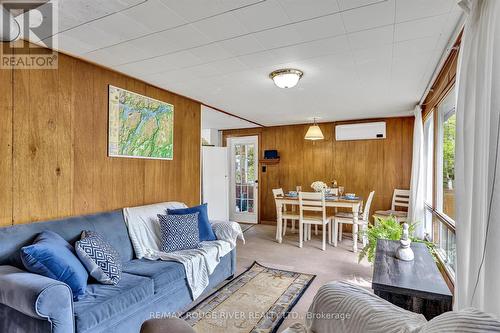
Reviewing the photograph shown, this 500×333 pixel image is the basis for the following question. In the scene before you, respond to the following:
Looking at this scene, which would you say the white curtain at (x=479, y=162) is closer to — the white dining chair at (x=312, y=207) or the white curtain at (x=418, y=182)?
the white curtain at (x=418, y=182)

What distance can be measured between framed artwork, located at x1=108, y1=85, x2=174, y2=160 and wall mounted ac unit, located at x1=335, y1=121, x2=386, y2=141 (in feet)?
11.9

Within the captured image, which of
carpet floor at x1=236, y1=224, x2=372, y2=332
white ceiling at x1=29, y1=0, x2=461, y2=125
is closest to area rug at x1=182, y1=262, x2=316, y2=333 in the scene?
carpet floor at x1=236, y1=224, x2=372, y2=332

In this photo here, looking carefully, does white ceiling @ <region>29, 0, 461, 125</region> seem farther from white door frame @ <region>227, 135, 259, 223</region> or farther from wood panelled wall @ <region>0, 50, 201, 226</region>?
white door frame @ <region>227, 135, 259, 223</region>

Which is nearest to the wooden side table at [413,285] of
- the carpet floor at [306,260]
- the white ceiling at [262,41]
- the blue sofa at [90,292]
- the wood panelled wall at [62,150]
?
the carpet floor at [306,260]

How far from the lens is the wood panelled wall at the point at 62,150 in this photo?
6.85 ft

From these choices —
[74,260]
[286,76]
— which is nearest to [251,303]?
[74,260]

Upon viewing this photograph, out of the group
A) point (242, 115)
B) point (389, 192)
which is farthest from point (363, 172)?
point (242, 115)

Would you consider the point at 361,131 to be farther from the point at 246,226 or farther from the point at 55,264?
the point at 55,264

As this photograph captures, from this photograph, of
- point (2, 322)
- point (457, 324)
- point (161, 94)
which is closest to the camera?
point (457, 324)

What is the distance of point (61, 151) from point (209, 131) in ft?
15.5

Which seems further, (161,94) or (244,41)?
(161,94)

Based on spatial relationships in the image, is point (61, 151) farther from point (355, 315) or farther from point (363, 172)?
point (363, 172)

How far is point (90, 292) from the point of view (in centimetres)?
186

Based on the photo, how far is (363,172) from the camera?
18.4 feet
